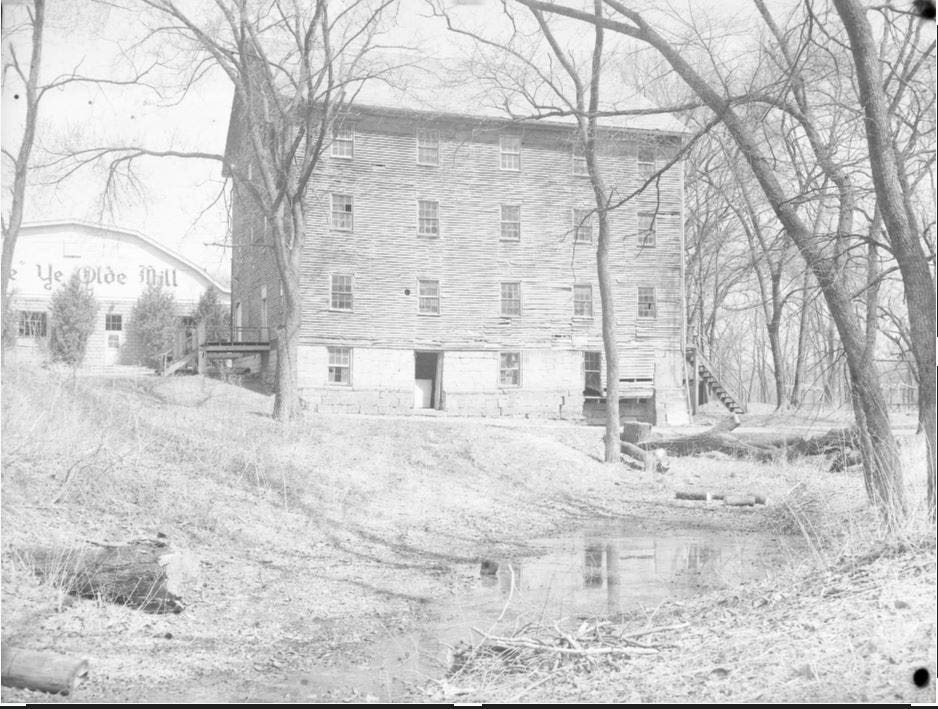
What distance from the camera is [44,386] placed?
14.8 m

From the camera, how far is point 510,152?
29.4m

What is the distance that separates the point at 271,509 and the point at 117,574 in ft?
15.0

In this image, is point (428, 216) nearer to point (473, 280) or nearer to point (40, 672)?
point (473, 280)

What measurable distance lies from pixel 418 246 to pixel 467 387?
4672 mm

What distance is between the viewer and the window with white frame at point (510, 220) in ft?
97.3

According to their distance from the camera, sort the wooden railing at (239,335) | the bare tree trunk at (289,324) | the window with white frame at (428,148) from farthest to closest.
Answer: the wooden railing at (239,335), the window with white frame at (428,148), the bare tree trunk at (289,324)

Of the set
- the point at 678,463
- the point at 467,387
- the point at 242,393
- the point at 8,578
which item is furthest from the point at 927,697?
the point at 467,387

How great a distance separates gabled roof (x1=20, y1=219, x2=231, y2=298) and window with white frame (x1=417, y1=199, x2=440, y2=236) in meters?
11.7

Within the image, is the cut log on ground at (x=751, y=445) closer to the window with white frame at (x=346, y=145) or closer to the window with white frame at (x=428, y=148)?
the window with white frame at (x=428, y=148)

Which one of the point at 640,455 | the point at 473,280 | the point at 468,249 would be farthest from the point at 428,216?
the point at 640,455

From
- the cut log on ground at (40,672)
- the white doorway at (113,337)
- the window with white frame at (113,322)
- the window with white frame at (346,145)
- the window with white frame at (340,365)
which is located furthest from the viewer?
the window with white frame at (113,322)

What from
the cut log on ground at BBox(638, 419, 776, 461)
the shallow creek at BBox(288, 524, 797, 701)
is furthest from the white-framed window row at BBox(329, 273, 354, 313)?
the shallow creek at BBox(288, 524, 797, 701)

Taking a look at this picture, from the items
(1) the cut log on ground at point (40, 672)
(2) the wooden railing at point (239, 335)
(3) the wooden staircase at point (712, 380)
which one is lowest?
(1) the cut log on ground at point (40, 672)

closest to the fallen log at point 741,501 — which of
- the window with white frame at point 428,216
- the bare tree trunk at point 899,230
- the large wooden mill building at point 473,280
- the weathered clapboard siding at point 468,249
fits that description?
the bare tree trunk at point 899,230
